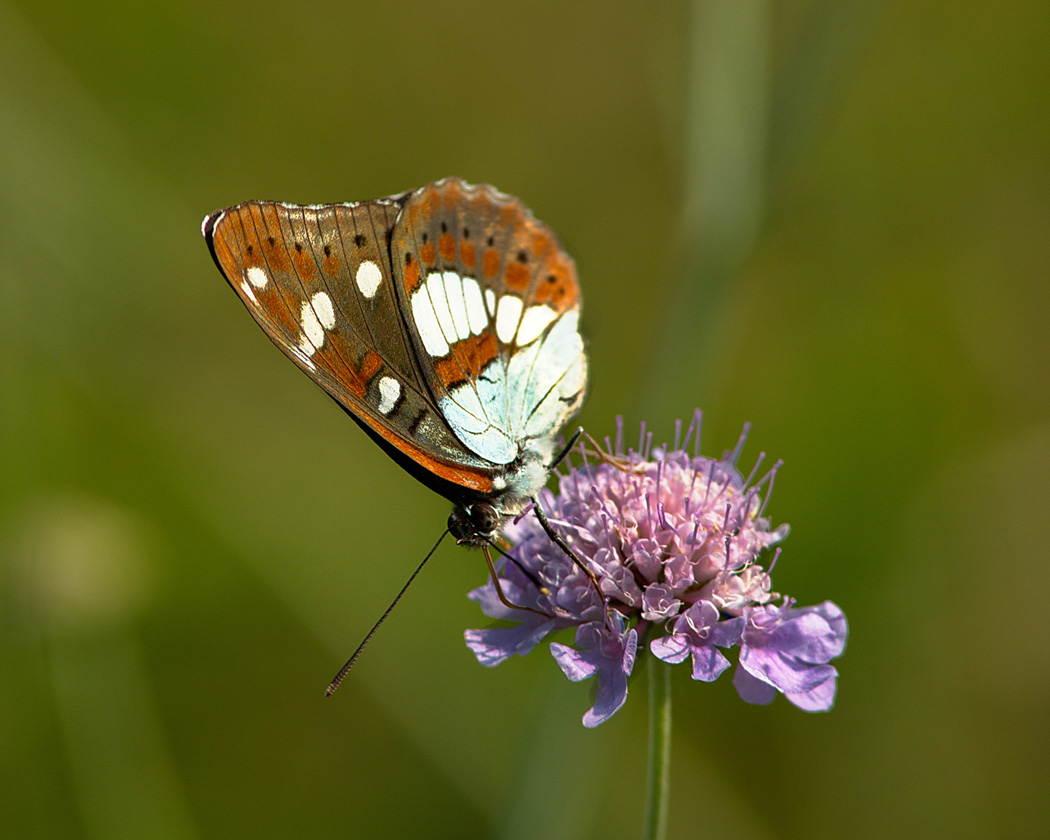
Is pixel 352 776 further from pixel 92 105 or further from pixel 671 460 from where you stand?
pixel 92 105

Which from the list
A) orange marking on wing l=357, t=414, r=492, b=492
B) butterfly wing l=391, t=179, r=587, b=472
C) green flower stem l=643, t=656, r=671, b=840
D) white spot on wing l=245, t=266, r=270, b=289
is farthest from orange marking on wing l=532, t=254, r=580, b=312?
green flower stem l=643, t=656, r=671, b=840

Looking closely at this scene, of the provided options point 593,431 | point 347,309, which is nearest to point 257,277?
point 347,309

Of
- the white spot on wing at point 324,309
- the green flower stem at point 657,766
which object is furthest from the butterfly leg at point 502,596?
the white spot on wing at point 324,309

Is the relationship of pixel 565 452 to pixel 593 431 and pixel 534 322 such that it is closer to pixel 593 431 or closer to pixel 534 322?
pixel 534 322

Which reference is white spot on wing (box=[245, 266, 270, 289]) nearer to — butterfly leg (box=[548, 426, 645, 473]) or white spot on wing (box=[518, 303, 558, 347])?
white spot on wing (box=[518, 303, 558, 347])

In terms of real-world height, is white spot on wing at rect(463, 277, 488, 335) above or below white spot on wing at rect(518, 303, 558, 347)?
below

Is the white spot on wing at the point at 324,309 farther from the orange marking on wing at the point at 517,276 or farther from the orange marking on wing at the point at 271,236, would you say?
the orange marking on wing at the point at 517,276

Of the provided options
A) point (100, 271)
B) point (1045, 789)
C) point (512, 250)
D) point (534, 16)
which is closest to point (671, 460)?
point (512, 250)
